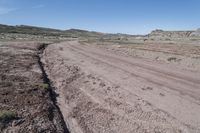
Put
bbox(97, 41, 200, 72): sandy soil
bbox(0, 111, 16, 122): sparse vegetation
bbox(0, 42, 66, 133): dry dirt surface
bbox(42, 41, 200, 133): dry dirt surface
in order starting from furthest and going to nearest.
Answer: bbox(97, 41, 200, 72): sandy soil, bbox(0, 111, 16, 122): sparse vegetation, bbox(42, 41, 200, 133): dry dirt surface, bbox(0, 42, 66, 133): dry dirt surface

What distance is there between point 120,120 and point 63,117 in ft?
6.65

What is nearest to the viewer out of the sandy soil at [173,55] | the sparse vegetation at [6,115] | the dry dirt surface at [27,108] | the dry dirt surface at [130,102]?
the dry dirt surface at [27,108]

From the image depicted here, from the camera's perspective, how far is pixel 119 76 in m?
15.3

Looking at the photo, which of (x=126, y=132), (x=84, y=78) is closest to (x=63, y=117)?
(x=126, y=132)

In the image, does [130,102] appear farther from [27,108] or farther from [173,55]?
[173,55]

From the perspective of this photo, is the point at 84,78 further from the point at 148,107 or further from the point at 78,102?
the point at 148,107

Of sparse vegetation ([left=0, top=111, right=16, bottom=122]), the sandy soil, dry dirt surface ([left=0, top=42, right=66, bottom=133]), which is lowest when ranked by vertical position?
the sandy soil

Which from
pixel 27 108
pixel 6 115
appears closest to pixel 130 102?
pixel 27 108

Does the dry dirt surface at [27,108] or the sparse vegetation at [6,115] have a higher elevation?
the sparse vegetation at [6,115]

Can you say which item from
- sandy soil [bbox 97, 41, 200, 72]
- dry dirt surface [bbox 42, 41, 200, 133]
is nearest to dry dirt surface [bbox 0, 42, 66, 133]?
dry dirt surface [bbox 42, 41, 200, 133]

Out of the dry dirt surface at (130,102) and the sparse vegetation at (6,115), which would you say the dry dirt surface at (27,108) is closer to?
the sparse vegetation at (6,115)

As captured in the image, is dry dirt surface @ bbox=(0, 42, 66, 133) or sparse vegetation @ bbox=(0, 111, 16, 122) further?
sparse vegetation @ bbox=(0, 111, 16, 122)

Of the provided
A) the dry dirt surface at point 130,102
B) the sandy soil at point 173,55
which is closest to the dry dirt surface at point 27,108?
the dry dirt surface at point 130,102

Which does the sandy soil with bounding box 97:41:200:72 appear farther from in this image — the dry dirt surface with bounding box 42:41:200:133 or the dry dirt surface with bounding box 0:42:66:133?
the dry dirt surface with bounding box 0:42:66:133
